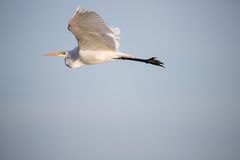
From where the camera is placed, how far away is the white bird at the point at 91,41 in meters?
11.8

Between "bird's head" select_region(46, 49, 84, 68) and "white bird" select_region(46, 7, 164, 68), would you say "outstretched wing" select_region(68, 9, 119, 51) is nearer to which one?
"white bird" select_region(46, 7, 164, 68)

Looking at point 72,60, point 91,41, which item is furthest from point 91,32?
point 72,60

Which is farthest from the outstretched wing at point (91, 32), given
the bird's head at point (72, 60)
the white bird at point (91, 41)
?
the bird's head at point (72, 60)

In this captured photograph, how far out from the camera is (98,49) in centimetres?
1337

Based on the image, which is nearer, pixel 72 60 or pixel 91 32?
pixel 91 32

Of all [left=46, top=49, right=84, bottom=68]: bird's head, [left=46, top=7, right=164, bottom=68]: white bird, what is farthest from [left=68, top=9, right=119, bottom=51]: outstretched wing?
[left=46, top=49, right=84, bottom=68]: bird's head

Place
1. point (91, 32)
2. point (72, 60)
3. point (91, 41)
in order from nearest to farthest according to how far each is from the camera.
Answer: point (91, 32)
point (91, 41)
point (72, 60)

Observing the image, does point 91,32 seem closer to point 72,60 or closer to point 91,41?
point 91,41

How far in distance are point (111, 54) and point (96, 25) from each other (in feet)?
5.08

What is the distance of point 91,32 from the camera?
12.5m

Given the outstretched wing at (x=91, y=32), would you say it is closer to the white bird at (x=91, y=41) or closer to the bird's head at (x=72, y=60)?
the white bird at (x=91, y=41)

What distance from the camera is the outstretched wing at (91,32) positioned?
38.4ft

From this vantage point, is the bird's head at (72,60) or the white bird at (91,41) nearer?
the white bird at (91,41)

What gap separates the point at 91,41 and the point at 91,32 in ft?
1.96
